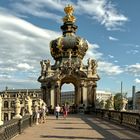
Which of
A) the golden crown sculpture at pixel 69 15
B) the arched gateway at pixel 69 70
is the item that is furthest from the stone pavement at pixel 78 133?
the golden crown sculpture at pixel 69 15

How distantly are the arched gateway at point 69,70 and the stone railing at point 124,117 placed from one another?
31.0 feet

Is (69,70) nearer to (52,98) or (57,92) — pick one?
(57,92)

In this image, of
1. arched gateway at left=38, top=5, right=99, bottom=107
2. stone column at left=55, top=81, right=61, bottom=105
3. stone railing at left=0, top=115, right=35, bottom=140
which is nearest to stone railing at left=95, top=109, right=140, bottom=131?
stone railing at left=0, top=115, right=35, bottom=140

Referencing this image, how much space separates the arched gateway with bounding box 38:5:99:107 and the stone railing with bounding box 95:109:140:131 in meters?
9.45

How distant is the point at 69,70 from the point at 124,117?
22502 millimetres

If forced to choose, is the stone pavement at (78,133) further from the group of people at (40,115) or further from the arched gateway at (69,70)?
the arched gateway at (69,70)

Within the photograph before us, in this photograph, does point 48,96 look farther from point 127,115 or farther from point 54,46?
point 127,115

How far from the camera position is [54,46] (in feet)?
196

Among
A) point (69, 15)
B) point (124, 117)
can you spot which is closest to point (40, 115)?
point (124, 117)

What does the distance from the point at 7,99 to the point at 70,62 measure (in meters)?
85.3

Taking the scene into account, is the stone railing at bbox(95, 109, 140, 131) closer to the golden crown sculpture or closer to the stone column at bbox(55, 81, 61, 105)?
the stone column at bbox(55, 81, 61, 105)

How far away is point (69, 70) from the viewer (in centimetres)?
5534

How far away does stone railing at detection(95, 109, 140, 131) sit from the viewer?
28.3m

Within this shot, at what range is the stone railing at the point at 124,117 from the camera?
28.3 metres
